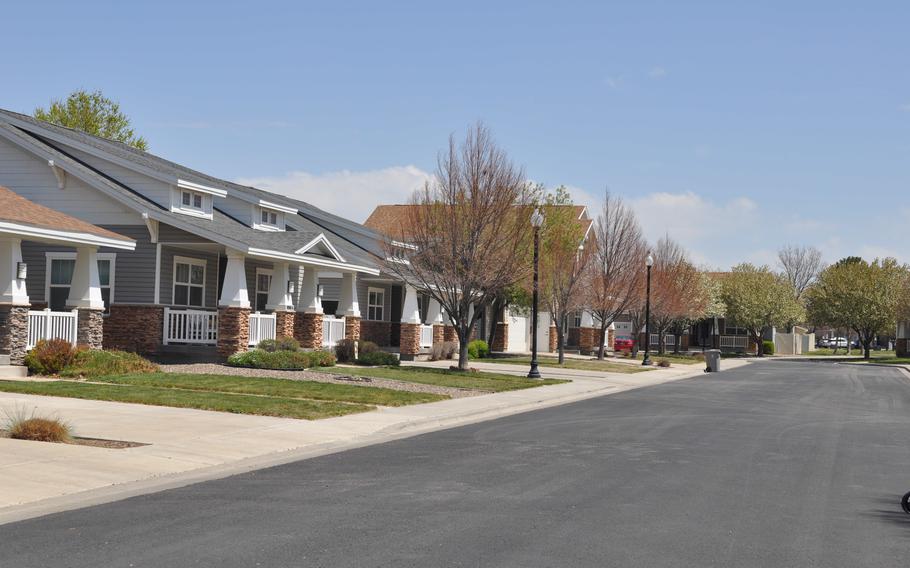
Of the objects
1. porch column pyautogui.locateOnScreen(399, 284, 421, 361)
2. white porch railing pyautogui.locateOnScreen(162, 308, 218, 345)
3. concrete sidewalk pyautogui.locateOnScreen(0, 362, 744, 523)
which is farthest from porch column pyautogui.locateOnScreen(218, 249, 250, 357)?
porch column pyautogui.locateOnScreen(399, 284, 421, 361)

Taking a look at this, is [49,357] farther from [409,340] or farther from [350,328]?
[409,340]

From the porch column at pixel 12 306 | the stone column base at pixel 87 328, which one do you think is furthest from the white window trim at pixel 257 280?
the porch column at pixel 12 306

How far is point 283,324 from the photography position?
32094 mm

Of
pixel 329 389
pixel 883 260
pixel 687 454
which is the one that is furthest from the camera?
pixel 883 260

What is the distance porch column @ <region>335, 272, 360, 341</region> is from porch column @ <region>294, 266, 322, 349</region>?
2.25 meters

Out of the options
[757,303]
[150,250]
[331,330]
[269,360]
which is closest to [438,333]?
[331,330]

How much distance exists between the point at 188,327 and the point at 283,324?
3.21 metres

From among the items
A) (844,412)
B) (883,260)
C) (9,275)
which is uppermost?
(883,260)

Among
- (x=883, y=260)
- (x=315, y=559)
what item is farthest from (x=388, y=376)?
(x=883, y=260)

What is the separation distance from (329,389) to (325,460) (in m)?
9.58

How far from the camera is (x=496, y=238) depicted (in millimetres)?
31500

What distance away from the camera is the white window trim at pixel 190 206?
3032cm

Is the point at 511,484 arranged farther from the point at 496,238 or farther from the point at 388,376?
the point at 496,238

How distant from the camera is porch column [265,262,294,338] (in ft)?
105
